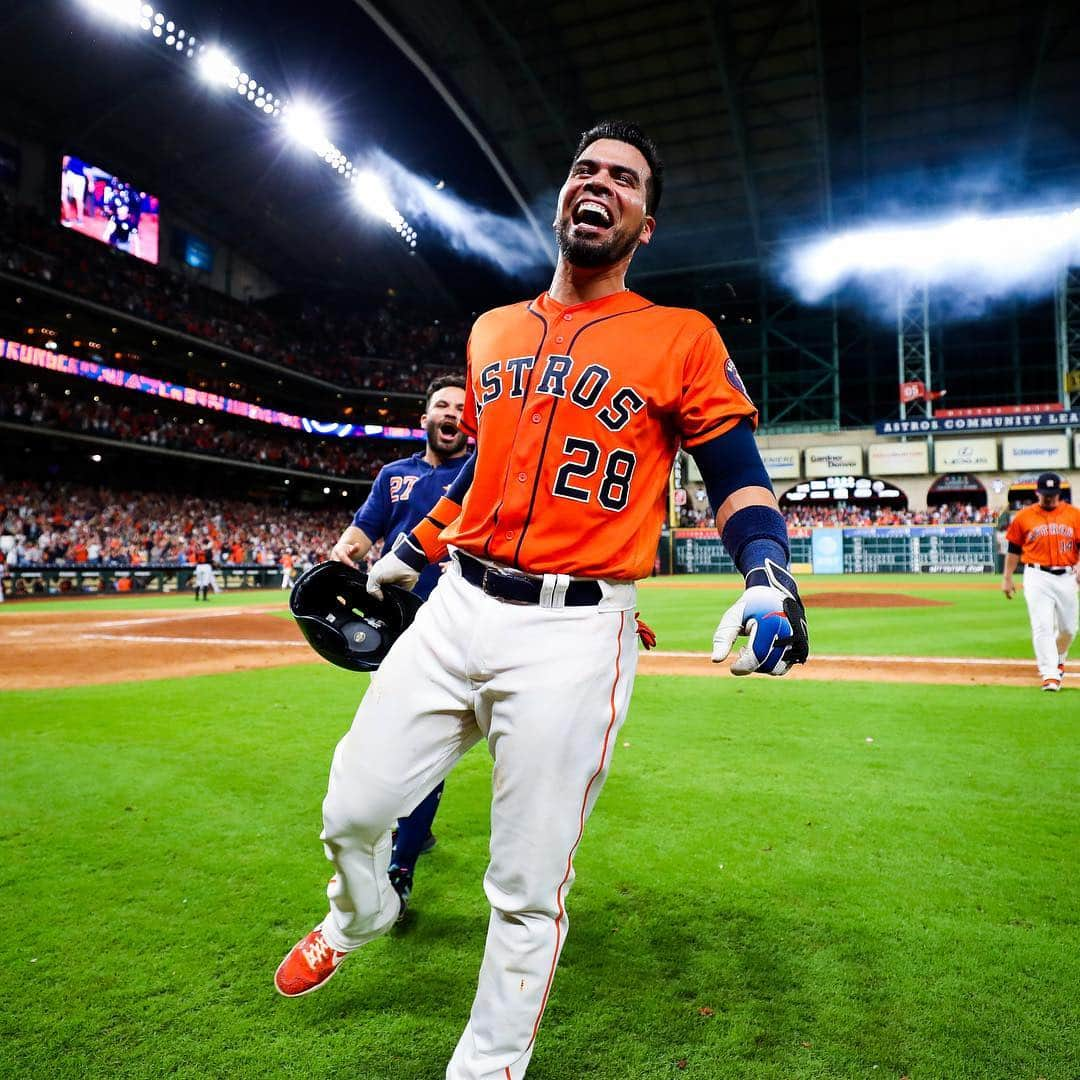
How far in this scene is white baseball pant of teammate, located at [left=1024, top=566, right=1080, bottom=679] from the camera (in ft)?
21.6

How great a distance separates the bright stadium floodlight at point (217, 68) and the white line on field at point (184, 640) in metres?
20.9

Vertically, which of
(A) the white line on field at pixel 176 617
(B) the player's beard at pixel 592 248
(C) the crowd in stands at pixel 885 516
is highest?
(C) the crowd in stands at pixel 885 516

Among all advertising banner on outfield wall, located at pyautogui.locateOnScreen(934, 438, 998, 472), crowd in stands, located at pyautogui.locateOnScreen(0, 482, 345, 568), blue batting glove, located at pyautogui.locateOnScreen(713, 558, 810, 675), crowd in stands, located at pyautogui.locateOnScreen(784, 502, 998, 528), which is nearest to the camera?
blue batting glove, located at pyautogui.locateOnScreen(713, 558, 810, 675)

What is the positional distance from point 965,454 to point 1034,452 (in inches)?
126

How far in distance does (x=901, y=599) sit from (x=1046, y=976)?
16.7m

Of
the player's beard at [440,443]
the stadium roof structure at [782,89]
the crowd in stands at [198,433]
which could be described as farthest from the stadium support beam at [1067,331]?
the player's beard at [440,443]

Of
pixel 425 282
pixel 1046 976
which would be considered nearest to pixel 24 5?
pixel 425 282

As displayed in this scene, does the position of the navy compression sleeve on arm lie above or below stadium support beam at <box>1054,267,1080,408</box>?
below

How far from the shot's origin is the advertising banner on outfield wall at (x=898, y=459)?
39.2 meters

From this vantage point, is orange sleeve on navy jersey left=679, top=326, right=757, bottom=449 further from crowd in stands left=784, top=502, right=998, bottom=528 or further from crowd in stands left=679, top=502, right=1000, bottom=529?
crowd in stands left=784, top=502, right=998, bottom=528

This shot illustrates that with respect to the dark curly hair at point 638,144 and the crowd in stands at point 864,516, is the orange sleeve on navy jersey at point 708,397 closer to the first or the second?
the dark curly hair at point 638,144

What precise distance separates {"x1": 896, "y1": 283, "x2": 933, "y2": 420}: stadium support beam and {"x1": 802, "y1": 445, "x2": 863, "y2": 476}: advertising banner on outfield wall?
344cm

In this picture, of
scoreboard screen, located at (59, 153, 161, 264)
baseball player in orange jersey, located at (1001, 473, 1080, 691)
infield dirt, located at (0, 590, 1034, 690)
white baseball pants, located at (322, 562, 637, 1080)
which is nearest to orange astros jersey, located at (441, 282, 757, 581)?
white baseball pants, located at (322, 562, 637, 1080)

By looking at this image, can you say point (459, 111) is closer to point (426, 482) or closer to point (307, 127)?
point (307, 127)
